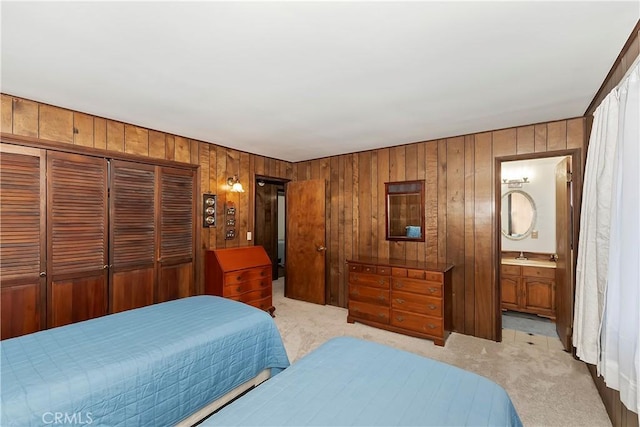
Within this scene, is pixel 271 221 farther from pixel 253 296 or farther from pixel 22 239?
pixel 22 239

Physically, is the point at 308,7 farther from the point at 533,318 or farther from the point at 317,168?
the point at 533,318

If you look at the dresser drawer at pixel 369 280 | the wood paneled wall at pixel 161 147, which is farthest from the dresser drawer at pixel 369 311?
the wood paneled wall at pixel 161 147

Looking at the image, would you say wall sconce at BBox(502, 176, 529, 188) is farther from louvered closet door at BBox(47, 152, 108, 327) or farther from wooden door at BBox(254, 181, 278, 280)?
louvered closet door at BBox(47, 152, 108, 327)

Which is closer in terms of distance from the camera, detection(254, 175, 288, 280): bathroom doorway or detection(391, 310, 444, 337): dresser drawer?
detection(391, 310, 444, 337): dresser drawer

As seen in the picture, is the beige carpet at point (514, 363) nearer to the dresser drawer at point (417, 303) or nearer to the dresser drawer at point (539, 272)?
the dresser drawer at point (417, 303)

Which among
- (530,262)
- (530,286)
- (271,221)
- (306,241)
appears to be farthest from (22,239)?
(530,262)

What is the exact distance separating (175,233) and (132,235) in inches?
18.5

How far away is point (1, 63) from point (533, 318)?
6.17 metres

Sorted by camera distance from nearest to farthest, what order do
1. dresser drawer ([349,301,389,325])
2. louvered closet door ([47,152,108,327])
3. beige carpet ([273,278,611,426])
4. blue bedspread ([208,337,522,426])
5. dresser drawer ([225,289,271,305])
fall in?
1. blue bedspread ([208,337,522,426])
2. beige carpet ([273,278,611,426])
3. louvered closet door ([47,152,108,327])
4. dresser drawer ([349,301,389,325])
5. dresser drawer ([225,289,271,305])

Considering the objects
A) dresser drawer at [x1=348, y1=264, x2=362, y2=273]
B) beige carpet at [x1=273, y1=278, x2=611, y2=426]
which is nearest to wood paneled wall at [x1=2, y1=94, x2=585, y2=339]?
beige carpet at [x1=273, y1=278, x2=611, y2=426]

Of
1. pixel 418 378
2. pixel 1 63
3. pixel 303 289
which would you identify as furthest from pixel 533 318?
pixel 1 63

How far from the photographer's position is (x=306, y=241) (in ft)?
15.9

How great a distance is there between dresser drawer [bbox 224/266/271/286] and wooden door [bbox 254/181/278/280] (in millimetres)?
1897

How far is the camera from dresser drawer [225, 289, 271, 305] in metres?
3.75
